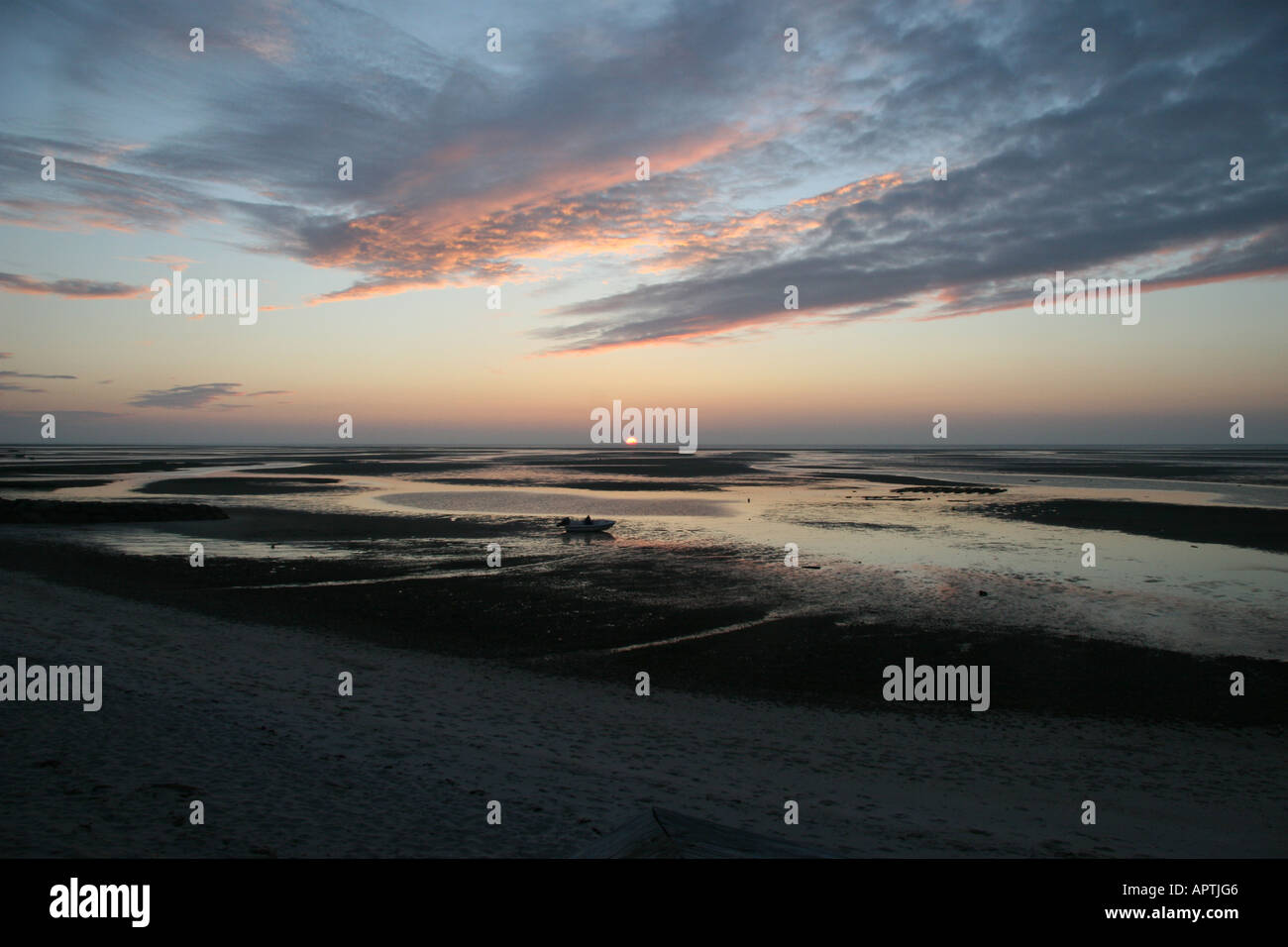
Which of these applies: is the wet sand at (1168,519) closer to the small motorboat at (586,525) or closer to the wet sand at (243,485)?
the small motorboat at (586,525)

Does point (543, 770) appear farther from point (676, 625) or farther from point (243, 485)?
point (243, 485)

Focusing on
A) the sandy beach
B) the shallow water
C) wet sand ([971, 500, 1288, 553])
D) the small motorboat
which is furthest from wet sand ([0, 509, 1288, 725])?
wet sand ([971, 500, 1288, 553])

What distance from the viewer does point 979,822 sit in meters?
9.45

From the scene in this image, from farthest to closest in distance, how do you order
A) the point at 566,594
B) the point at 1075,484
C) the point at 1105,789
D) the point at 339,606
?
the point at 1075,484, the point at 566,594, the point at 339,606, the point at 1105,789

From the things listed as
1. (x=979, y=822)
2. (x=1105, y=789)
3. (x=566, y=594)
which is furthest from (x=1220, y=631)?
(x=566, y=594)

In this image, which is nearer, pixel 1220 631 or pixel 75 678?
pixel 75 678

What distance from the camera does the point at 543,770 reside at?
34.9 ft

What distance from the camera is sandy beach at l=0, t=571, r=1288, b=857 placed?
8539mm

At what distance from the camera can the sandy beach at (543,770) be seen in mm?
8539

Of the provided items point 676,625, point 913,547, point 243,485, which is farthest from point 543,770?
point 243,485

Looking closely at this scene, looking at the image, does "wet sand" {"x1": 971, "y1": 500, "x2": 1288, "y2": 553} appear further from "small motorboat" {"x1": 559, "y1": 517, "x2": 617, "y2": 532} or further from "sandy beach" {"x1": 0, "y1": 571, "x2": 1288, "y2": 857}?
"sandy beach" {"x1": 0, "y1": 571, "x2": 1288, "y2": 857}
